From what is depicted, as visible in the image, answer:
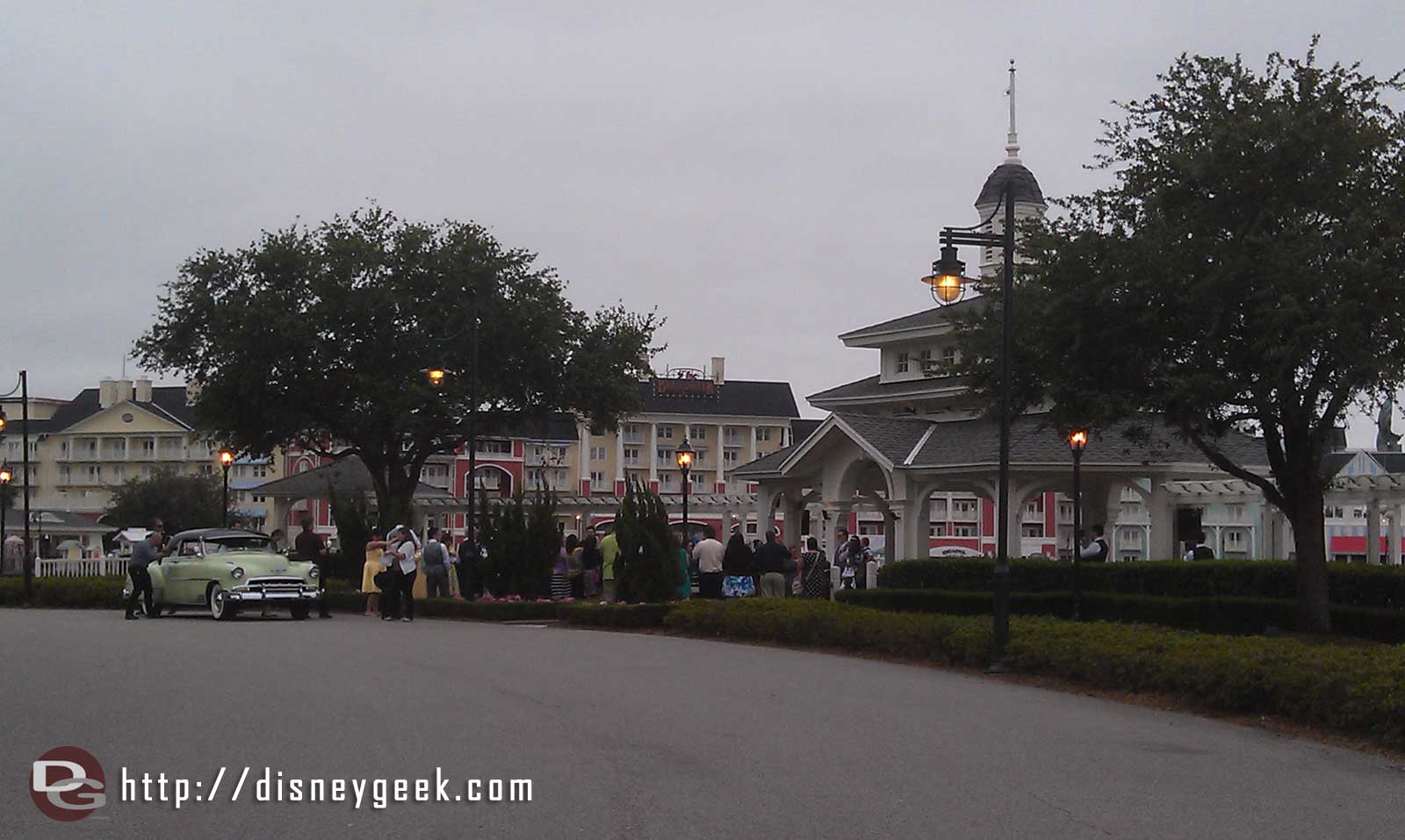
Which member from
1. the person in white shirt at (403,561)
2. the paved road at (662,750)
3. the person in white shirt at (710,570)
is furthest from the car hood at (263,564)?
the paved road at (662,750)

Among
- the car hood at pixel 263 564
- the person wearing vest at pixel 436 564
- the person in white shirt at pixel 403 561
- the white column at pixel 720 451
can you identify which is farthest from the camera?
the white column at pixel 720 451

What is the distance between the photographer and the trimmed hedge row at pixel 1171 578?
2647 centimetres

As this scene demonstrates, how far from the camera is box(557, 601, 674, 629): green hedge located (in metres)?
26.5

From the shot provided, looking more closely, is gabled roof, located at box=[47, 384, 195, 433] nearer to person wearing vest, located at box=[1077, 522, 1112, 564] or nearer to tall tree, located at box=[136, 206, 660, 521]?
tall tree, located at box=[136, 206, 660, 521]

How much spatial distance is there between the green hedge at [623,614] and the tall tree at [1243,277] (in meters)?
7.05

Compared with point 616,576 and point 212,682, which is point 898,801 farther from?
point 616,576

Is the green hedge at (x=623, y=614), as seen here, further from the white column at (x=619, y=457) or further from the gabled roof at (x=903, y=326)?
the white column at (x=619, y=457)

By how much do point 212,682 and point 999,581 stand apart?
357 inches

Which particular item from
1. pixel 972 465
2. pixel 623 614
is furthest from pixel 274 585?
pixel 972 465

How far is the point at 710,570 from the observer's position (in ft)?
97.5

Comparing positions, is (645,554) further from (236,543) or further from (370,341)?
(370,341)

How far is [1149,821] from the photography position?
30.1ft

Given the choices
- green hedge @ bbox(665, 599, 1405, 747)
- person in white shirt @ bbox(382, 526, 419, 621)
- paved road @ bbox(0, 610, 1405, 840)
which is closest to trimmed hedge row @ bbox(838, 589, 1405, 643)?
green hedge @ bbox(665, 599, 1405, 747)

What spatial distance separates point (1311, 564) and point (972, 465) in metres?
11.3
